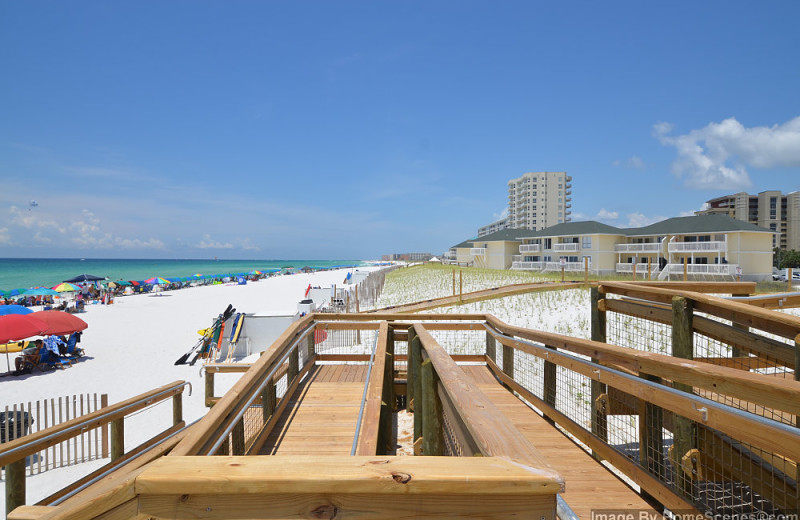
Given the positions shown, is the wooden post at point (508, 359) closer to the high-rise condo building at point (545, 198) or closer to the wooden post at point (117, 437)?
the wooden post at point (117, 437)

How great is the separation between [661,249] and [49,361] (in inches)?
1787

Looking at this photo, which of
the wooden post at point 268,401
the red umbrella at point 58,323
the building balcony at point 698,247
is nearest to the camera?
the wooden post at point 268,401

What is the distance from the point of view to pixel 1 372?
13586 millimetres

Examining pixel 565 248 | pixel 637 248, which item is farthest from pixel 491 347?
pixel 565 248

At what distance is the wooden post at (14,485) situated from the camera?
157 inches

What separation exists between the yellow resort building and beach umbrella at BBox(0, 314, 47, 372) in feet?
85.3

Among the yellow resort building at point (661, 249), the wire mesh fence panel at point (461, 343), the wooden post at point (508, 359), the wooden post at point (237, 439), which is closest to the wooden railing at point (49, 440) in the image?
the wooden post at point (237, 439)

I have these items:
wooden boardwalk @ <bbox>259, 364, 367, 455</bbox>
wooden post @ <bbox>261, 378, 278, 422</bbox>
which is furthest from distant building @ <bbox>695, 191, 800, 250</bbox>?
wooden post @ <bbox>261, 378, 278, 422</bbox>

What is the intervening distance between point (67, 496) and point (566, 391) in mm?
8786

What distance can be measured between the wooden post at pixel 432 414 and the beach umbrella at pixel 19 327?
13865mm

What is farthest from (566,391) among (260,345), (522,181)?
(522,181)

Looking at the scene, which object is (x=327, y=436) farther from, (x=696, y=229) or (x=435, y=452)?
(x=696, y=229)

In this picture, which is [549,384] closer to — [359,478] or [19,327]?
[359,478]

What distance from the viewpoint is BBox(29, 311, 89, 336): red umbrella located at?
12472mm
